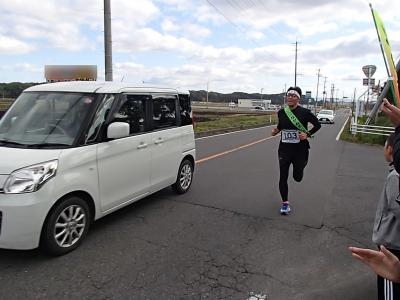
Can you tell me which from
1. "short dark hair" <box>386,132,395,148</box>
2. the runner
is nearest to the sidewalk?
the runner

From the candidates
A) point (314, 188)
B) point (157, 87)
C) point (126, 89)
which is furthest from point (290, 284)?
point (314, 188)

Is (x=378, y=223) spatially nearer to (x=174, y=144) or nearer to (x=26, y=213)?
(x=26, y=213)

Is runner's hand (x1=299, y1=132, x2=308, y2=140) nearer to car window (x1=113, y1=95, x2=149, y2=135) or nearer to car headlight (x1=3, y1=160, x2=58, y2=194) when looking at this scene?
car window (x1=113, y1=95, x2=149, y2=135)

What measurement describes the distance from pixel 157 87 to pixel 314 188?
382cm

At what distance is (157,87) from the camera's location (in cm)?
591

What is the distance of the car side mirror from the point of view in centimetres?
447

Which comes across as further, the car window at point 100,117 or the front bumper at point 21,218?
the car window at point 100,117

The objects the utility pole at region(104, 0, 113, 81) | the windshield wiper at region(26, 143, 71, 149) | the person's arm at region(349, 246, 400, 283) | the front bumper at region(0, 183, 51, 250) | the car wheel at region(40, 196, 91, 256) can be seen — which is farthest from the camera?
the utility pole at region(104, 0, 113, 81)

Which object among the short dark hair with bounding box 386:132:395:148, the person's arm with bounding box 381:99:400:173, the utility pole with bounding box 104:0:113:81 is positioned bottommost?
the short dark hair with bounding box 386:132:395:148

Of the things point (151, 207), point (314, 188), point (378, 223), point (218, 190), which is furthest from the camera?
point (314, 188)

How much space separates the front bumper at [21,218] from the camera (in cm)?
354

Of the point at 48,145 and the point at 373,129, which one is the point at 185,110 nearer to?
the point at 48,145

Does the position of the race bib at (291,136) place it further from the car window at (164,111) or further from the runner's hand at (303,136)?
the car window at (164,111)

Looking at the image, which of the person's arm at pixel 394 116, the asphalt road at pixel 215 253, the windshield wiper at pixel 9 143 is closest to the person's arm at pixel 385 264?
the person's arm at pixel 394 116
